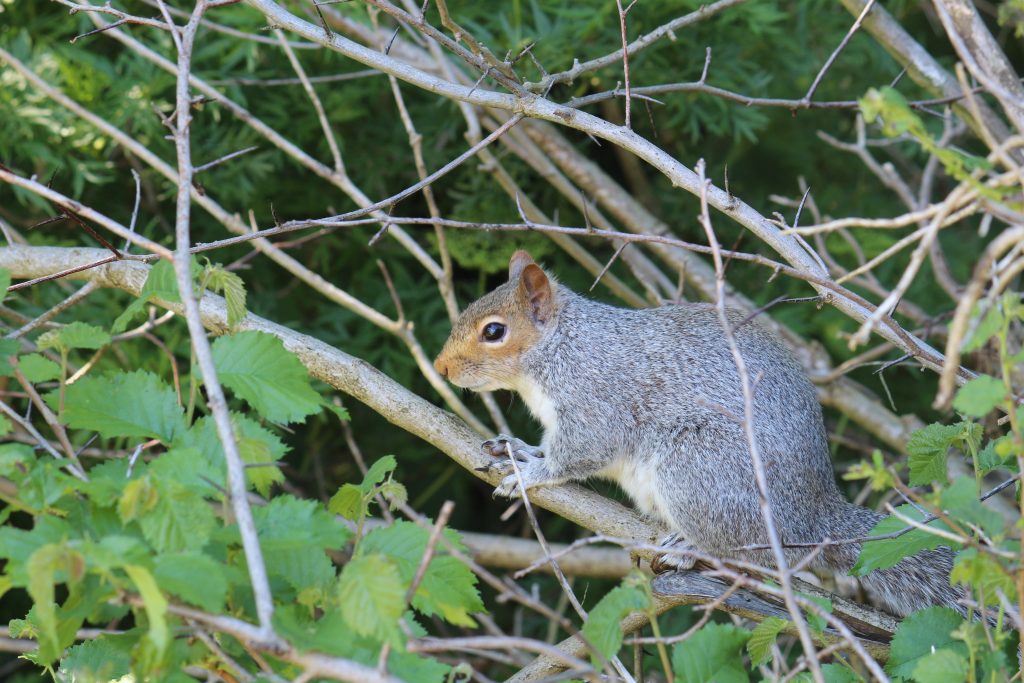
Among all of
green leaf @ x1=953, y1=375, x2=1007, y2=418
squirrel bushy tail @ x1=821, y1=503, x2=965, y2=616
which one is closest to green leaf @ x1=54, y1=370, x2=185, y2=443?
green leaf @ x1=953, y1=375, x2=1007, y2=418

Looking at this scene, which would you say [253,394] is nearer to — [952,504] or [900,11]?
[952,504]

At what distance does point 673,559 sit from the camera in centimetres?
236

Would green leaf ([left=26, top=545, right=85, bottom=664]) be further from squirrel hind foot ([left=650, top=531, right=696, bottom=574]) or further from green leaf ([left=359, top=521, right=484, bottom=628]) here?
squirrel hind foot ([left=650, top=531, right=696, bottom=574])

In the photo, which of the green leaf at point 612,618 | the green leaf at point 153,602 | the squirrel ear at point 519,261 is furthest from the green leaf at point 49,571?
the squirrel ear at point 519,261

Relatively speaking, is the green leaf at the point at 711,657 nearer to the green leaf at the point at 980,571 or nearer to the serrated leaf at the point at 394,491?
the green leaf at the point at 980,571

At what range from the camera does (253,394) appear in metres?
1.46

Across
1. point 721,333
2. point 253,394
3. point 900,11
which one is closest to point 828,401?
point 721,333

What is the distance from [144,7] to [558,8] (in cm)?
136

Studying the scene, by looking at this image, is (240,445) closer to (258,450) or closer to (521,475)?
(258,450)

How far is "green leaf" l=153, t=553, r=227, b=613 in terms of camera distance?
1160 millimetres

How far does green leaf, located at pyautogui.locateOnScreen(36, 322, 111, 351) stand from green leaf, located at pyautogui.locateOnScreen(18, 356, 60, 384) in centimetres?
4

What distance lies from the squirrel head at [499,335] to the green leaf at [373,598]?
57.6 inches

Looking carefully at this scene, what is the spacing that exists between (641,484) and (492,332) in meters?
0.51

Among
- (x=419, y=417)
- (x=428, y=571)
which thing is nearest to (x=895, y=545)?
(x=428, y=571)
